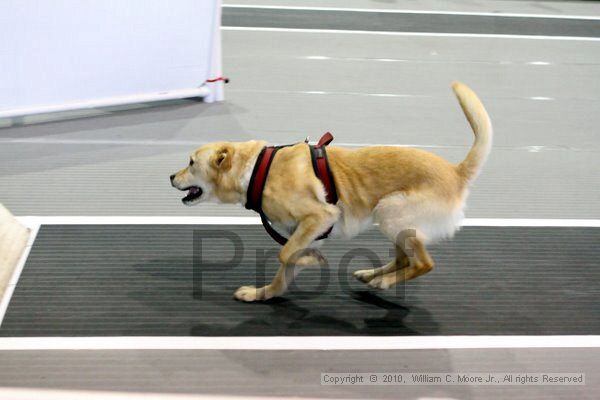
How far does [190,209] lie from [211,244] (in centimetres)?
45

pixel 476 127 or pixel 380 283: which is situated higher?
pixel 476 127

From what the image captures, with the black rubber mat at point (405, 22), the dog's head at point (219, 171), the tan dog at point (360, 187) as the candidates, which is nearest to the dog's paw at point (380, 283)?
the tan dog at point (360, 187)

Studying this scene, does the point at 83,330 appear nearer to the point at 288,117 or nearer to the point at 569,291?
the point at 569,291

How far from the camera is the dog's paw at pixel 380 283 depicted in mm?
3365

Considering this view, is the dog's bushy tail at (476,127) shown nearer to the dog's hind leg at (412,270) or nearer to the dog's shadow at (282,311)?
the dog's hind leg at (412,270)


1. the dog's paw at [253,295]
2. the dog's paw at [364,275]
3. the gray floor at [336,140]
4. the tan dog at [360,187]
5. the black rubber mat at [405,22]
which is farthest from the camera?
the black rubber mat at [405,22]

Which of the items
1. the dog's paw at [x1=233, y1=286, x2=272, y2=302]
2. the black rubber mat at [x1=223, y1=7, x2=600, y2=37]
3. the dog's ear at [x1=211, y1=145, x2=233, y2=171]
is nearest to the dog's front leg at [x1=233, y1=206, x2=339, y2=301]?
the dog's paw at [x1=233, y1=286, x2=272, y2=302]

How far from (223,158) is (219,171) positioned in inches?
2.7

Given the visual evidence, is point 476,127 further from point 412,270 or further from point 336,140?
point 336,140

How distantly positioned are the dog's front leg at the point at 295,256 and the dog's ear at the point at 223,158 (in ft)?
1.38

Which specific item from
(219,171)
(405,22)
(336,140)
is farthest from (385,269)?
(405,22)

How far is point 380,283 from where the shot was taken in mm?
3404

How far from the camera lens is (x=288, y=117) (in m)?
5.54

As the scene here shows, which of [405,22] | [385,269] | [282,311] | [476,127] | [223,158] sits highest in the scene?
[476,127]
